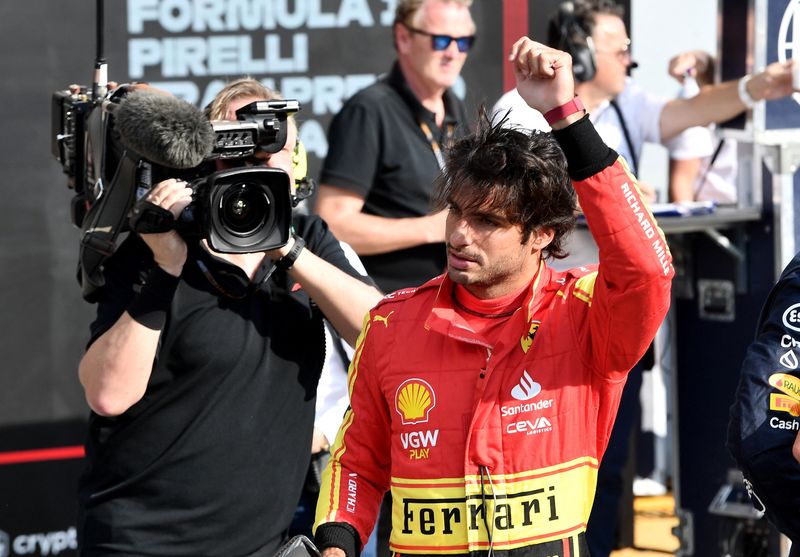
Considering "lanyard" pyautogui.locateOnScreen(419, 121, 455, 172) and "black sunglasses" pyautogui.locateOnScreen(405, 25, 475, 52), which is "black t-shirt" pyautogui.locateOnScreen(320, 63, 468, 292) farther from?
"black sunglasses" pyautogui.locateOnScreen(405, 25, 475, 52)

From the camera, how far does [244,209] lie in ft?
9.19

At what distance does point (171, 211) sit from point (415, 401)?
2.07ft

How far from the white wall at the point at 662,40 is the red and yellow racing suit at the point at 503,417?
12.1ft

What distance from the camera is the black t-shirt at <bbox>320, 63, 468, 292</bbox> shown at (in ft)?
15.0

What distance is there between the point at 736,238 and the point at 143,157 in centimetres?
284

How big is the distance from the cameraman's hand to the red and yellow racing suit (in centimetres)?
47

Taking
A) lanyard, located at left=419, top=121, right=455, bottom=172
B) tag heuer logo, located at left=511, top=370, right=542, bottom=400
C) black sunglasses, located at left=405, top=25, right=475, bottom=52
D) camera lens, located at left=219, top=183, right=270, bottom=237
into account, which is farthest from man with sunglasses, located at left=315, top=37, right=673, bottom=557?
black sunglasses, located at left=405, top=25, right=475, bottom=52

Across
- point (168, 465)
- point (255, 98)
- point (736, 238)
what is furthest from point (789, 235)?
point (168, 465)

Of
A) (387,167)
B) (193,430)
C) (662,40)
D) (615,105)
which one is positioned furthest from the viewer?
Result: (662,40)

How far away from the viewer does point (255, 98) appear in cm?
319

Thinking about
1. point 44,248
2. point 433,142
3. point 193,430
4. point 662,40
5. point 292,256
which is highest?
point 662,40

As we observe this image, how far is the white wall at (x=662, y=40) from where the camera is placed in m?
6.11

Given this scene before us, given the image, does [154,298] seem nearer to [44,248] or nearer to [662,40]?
[44,248]

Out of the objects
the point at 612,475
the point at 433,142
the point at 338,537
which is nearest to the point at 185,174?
the point at 338,537
